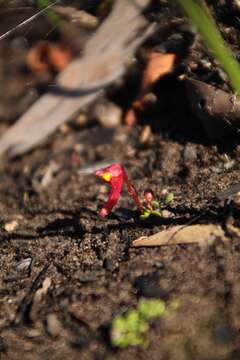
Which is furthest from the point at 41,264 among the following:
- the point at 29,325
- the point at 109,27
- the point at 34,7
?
the point at 34,7

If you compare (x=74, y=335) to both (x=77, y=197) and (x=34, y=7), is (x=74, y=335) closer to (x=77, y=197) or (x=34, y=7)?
(x=77, y=197)

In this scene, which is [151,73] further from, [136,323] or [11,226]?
[136,323]

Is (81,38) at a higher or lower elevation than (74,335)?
higher

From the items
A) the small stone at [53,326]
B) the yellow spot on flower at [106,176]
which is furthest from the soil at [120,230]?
the yellow spot on flower at [106,176]

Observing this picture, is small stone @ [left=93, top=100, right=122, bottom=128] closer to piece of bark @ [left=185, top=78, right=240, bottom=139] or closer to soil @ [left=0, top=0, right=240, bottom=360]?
soil @ [left=0, top=0, right=240, bottom=360]

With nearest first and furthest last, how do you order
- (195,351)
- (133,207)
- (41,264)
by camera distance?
(195,351) → (41,264) → (133,207)

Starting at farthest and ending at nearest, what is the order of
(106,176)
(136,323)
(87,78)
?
(87,78) → (106,176) → (136,323)

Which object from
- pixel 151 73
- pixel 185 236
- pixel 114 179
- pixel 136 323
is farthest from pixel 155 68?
pixel 136 323
